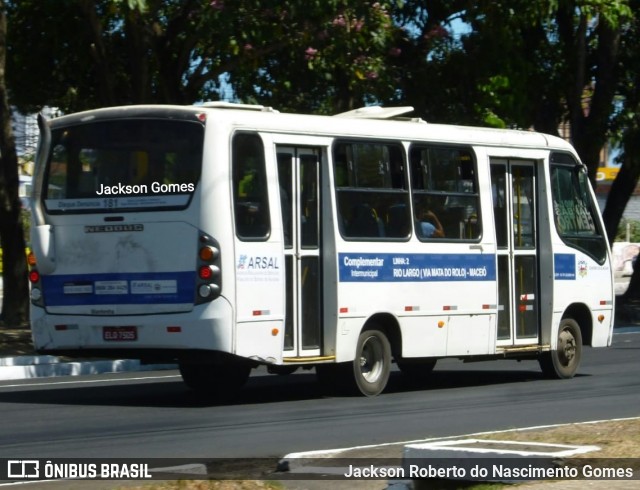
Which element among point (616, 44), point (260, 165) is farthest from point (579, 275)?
point (616, 44)

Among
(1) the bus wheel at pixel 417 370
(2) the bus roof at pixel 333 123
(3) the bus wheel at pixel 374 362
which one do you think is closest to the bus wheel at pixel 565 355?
(1) the bus wheel at pixel 417 370

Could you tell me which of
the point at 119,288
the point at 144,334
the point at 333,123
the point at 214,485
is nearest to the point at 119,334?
the point at 144,334

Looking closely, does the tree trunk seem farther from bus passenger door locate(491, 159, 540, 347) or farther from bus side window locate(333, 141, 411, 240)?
bus passenger door locate(491, 159, 540, 347)

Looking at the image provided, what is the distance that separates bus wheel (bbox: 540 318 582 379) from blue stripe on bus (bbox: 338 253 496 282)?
1.47 meters

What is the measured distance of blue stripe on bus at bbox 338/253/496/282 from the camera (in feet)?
44.3

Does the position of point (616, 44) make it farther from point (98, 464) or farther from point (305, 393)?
point (98, 464)

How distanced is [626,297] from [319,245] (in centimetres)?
1870

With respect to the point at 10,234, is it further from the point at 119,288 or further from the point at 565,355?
the point at 565,355

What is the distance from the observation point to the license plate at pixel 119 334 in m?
12.5

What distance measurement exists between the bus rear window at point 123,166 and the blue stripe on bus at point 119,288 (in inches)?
25.4

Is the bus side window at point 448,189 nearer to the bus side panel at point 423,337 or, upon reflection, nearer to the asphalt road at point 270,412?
the bus side panel at point 423,337

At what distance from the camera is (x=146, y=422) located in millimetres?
11453

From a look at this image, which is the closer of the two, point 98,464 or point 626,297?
point 98,464

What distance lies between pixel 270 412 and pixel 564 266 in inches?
199
